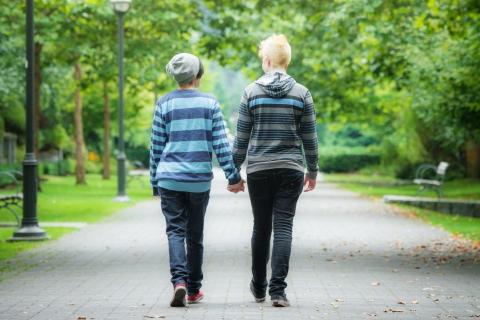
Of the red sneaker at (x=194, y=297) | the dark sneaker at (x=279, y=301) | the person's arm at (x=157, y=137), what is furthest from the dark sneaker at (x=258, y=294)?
the person's arm at (x=157, y=137)

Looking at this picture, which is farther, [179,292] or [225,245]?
[225,245]

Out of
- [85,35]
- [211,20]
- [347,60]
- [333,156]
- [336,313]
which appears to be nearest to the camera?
[336,313]

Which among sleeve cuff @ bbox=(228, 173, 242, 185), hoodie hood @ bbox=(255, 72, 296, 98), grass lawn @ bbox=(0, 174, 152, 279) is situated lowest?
grass lawn @ bbox=(0, 174, 152, 279)

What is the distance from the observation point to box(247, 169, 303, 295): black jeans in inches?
319

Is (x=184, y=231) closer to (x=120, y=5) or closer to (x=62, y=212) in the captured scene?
(x=62, y=212)

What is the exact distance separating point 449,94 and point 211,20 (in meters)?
7.25

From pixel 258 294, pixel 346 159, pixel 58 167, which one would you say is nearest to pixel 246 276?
pixel 258 294

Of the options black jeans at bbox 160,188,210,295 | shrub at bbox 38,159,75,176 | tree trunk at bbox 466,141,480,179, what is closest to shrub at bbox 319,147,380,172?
shrub at bbox 38,159,75,176

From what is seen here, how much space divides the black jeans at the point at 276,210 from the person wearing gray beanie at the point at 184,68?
2.89ft

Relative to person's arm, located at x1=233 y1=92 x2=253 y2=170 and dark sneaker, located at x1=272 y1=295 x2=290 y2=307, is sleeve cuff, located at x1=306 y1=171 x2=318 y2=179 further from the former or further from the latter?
dark sneaker, located at x1=272 y1=295 x2=290 y2=307

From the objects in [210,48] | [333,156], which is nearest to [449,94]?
[210,48]

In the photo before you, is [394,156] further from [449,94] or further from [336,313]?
[336,313]

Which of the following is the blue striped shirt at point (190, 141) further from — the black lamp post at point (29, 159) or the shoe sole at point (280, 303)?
the black lamp post at point (29, 159)

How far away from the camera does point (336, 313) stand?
7.86 metres
